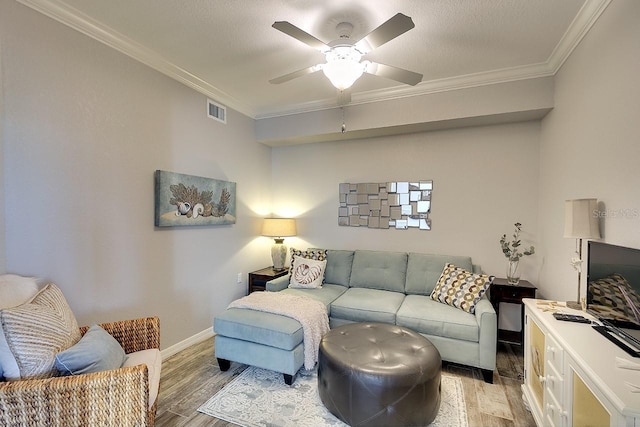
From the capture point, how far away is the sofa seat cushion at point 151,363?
1.64 metres

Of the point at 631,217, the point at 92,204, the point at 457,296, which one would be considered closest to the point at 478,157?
the point at 457,296

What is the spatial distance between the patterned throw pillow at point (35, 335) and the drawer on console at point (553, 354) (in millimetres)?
2540

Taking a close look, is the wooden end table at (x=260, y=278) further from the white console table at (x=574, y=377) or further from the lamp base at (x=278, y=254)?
the white console table at (x=574, y=377)

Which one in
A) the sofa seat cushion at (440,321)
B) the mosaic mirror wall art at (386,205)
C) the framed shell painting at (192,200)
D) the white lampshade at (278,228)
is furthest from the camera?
the white lampshade at (278,228)

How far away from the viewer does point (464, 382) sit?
2.45 meters

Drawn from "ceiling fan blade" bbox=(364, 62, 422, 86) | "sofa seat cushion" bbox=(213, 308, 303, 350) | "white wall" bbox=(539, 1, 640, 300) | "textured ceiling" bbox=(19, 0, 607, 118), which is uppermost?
"textured ceiling" bbox=(19, 0, 607, 118)

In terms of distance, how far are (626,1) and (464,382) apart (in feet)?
9.11

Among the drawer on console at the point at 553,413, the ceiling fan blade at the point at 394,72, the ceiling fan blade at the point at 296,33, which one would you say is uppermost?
the ceiling fan blade at the point at 296,33

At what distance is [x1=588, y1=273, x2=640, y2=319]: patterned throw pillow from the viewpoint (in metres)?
1.40

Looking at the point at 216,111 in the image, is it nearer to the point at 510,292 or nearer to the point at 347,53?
the point at 347,53

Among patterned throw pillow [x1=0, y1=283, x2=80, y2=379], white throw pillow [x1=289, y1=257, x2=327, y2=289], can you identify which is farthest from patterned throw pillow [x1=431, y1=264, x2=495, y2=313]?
patterned throw pillow [x1=0, y1=283, x2=80, y2=379]

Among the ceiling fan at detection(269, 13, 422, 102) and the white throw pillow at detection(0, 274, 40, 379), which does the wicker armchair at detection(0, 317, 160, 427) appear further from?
the ceiling fan at detection(269, 13, 422, 102)

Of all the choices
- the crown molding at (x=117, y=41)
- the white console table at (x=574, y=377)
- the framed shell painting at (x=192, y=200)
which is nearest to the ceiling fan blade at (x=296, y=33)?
the crown molding at (x=117, y=41)

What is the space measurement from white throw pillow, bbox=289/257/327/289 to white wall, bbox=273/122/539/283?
2.02 feet
